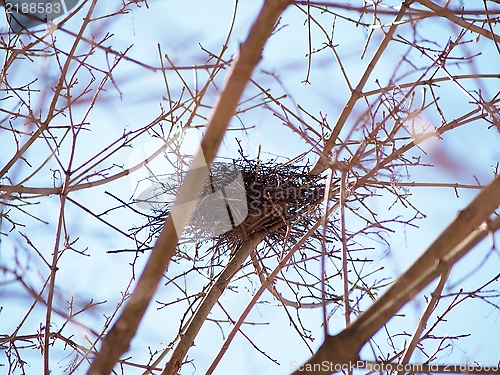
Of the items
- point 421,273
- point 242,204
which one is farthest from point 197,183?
point 242,204

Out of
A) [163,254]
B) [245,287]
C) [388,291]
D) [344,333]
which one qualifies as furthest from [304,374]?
[245,287]

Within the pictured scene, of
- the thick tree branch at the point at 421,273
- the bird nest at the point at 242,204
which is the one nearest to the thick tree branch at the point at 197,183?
the thick tree branch at the point at 421,273

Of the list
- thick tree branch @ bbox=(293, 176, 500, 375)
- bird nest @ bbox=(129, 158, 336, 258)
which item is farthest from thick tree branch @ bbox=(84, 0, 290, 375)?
bird nest @ bbox=(129, 158, 336, 258)

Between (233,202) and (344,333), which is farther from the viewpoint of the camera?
(233,202)

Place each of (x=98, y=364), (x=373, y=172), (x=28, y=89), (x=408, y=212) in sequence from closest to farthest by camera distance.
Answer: (x=98, y=364), (x=373, y=172), (x=28, y=89), (x=408, y=212)

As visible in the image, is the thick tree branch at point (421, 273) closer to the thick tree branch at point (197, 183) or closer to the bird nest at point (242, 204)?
the thick tree branch at point (197, 183)

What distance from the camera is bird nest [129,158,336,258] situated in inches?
92.5

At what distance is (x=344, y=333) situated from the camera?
0.97 m

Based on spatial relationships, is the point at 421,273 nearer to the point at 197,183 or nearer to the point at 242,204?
the point at 197,183

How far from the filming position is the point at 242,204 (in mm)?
2377

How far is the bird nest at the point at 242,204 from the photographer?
2.35 m

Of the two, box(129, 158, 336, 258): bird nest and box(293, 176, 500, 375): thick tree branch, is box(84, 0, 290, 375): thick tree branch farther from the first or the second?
box(129, 158, 336, 258): bird nest

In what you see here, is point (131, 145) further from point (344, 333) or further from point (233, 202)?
point (344, 333)

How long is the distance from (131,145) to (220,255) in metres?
0.67
